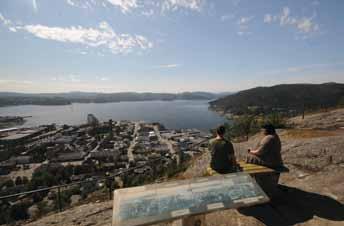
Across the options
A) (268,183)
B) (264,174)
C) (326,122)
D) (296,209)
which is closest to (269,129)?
(264,174)

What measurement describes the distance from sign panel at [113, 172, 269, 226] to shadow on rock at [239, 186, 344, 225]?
1.11 m

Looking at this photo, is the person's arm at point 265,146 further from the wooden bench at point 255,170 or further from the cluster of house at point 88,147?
the cluster of house at point 88,147

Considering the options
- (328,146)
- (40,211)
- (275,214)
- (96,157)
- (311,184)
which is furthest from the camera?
(96,157)

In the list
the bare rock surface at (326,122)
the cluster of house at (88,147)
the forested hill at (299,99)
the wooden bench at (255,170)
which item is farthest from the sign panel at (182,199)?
the forested hill at (299,99)

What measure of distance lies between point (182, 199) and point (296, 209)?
223 cm

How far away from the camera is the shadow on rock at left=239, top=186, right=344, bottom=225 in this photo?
2895 millimetres

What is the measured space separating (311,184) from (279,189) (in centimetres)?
74

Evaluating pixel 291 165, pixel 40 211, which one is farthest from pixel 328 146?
pixel 40 211

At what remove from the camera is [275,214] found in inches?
120

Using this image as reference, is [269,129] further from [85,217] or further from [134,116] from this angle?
[134,116]

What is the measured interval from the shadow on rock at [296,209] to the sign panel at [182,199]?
1.11 meters

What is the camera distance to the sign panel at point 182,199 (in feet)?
5.93

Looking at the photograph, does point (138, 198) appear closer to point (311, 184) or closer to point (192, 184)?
point (192, 184)

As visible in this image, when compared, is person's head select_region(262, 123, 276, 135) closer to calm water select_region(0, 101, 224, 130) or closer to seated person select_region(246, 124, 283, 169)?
seated person select_region(246, 124, 283, 169)
